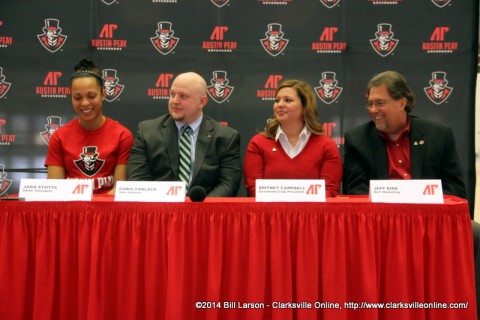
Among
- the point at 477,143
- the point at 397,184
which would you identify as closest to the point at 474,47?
the point at 477,143

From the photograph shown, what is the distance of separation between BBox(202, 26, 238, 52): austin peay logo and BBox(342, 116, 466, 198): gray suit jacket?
167cm

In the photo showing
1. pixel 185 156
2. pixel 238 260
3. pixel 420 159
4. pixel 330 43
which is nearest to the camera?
pixel 238 260

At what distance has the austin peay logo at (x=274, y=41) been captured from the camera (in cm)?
389

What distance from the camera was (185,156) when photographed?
277 centimetres

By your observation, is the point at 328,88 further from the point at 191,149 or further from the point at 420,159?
the point at 191,149

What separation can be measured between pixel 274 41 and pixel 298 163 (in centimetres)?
161

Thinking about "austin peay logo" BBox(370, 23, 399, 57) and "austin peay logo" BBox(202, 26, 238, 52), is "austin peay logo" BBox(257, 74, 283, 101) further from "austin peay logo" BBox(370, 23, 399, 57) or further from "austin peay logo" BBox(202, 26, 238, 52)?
"austin peay logo" BBox(370, 23, 399, 57)

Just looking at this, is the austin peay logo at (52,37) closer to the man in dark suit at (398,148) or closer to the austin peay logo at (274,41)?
the austin peay logo at (274,41)

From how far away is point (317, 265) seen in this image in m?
1.77

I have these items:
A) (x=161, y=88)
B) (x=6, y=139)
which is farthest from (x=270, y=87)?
(x=6, y=139)

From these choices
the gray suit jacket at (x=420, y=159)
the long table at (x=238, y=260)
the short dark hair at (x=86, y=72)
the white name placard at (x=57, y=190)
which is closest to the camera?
the long table at (x=238, y=260)

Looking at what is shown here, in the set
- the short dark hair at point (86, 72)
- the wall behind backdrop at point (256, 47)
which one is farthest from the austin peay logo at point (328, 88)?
the short dark hair at point (86, 72)

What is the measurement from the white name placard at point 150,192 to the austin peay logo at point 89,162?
3.10ft

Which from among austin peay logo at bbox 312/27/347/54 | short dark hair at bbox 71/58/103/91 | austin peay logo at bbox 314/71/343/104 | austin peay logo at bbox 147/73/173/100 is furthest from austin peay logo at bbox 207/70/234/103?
short dark hair at bbox 71/58/103/91
